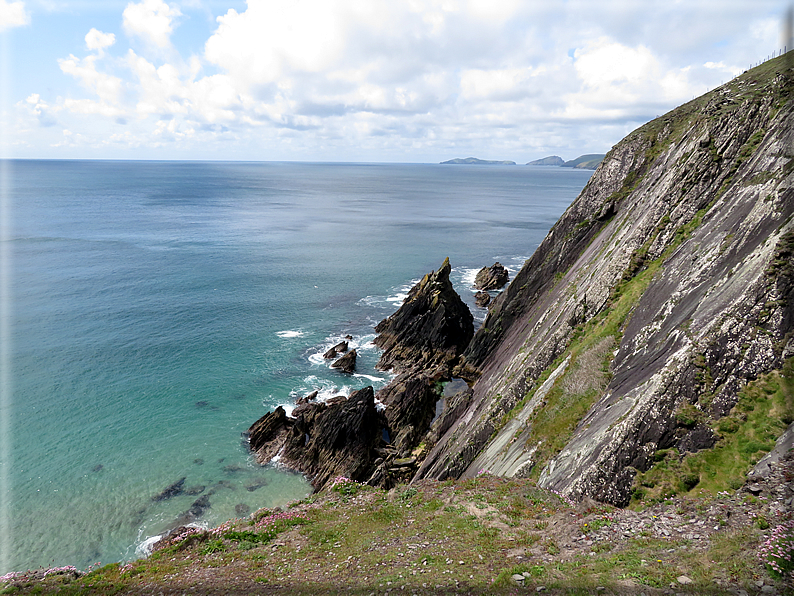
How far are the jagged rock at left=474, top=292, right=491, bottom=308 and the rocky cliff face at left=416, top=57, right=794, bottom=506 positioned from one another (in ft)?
109

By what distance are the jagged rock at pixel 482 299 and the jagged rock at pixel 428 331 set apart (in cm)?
1372

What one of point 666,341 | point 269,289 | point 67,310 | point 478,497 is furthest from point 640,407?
point 67,310

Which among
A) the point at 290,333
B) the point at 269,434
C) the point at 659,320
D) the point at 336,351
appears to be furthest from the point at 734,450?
the point at 290,333

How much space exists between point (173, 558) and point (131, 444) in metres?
27.0

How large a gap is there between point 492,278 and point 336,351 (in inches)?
1536

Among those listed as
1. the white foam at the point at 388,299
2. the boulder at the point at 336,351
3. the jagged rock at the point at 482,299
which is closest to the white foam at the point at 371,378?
the boulder at the point at 336,351

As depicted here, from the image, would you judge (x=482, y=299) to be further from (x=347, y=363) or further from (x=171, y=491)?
(x=171, y=491)

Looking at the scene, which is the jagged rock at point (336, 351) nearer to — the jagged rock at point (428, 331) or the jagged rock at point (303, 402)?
the jagged rock at point (428, 331)

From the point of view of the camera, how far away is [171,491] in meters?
34.7

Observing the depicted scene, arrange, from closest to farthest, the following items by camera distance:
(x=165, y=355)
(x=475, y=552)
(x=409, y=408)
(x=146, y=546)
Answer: (x=475, y=552), (x=146, y=546), (x=409, y=408), (x=165, y=355)

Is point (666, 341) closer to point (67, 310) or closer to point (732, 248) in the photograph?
point (732, 248)

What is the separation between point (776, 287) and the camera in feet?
54.1

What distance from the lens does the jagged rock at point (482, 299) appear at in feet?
238

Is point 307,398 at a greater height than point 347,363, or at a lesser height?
lesser
